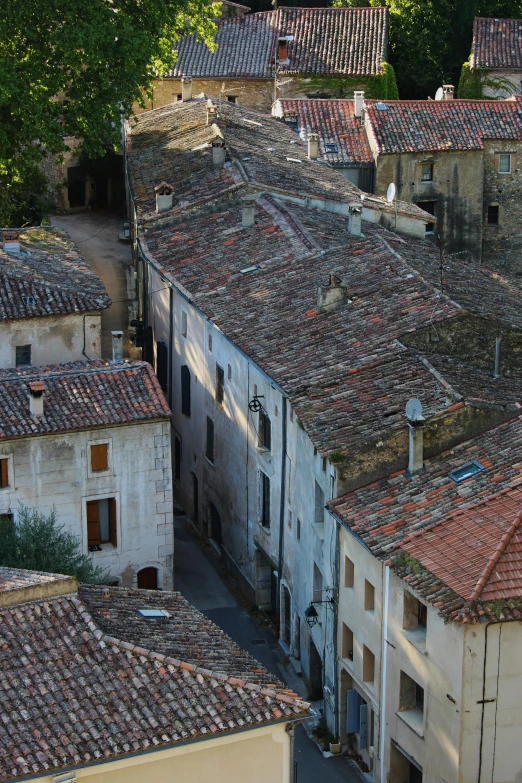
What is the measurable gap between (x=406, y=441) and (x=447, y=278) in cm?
1178

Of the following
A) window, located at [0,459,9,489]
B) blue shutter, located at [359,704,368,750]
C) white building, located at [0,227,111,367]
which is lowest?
blue shutter, located at [359,704,368,750]

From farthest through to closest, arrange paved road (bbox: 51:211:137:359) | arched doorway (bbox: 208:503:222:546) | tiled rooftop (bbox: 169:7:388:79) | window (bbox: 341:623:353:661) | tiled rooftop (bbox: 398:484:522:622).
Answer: tiled rooftop (bbox: 169:7:388:79), paved road (bbox: 51:211:137:359), arched doorway (bbox: 208:503:222:546), window (bbox: 341:623:353:661), tiled rooftop (bbox: 398:484:522:622)

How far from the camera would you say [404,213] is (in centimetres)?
5578

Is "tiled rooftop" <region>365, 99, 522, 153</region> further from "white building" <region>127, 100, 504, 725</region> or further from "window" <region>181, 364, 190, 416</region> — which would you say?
"window" <region>181, 364, 190, 416</region>

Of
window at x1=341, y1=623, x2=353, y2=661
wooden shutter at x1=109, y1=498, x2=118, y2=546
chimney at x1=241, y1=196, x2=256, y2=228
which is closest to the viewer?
window at x1=341, y1=623, x2=353, y2=661

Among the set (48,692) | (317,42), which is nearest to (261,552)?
(48,692)

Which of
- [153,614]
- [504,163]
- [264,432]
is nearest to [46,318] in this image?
[264,432]

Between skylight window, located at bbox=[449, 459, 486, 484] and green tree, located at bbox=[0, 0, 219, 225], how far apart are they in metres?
25.8

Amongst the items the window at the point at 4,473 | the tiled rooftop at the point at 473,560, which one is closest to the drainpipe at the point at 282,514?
the window at the point at 4,473

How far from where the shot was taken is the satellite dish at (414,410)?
35.8m

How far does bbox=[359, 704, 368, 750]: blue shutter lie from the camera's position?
120 ft

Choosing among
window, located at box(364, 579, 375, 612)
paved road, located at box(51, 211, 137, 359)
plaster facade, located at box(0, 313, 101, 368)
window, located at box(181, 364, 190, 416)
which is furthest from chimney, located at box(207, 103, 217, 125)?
window, located at box(364, 579, 375, 612)

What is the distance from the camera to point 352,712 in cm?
3669

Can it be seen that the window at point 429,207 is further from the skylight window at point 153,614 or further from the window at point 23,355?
the skylight window at point 153,614
